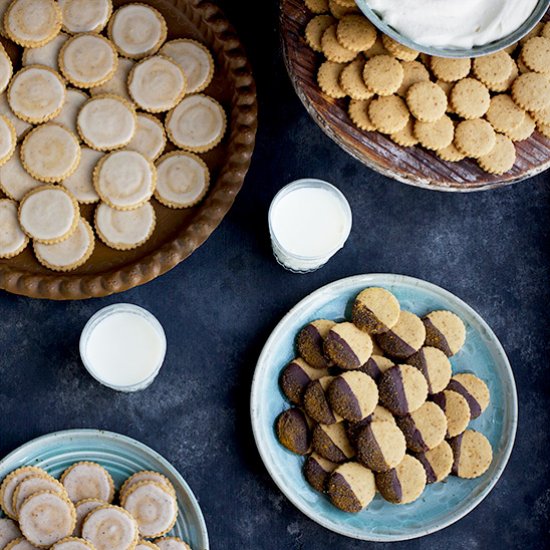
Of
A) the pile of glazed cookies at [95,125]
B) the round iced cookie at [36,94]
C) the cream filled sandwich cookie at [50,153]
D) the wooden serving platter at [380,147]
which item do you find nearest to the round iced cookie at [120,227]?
the pile of glazed cookies at [95,125]

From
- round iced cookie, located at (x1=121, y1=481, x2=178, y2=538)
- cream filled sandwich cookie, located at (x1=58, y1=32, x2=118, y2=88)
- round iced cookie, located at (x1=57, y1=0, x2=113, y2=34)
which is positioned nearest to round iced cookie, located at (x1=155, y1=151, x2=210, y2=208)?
cream filled sandwich cookie, located at (x1=58, y1=32, x2=118, y2=88)

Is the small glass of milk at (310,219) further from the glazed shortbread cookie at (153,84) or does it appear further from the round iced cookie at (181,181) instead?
the glazed shortbread cookie at (153,84)

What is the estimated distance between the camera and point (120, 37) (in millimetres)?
1746

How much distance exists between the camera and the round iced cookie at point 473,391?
1.78 metres

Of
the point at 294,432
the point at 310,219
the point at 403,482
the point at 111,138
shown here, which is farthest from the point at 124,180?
the point at 403,482

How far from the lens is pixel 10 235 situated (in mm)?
1688

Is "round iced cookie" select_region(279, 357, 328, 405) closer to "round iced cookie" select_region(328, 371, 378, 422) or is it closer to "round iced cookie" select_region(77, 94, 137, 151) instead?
"round iced cookie" select_region(328, 371, 378, 422)

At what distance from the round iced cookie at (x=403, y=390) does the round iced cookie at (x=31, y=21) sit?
104cm

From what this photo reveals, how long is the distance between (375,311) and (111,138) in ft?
2.25

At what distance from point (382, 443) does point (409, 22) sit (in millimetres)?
866

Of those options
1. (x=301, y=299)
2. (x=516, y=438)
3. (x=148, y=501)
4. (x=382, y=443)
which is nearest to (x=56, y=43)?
(x=301, y=299)

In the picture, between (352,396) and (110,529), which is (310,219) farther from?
(110,529)

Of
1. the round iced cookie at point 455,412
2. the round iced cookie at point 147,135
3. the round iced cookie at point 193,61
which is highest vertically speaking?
the round iced cookie at point 193,61

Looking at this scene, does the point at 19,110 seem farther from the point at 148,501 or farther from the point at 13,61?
→ the point at 148,501
